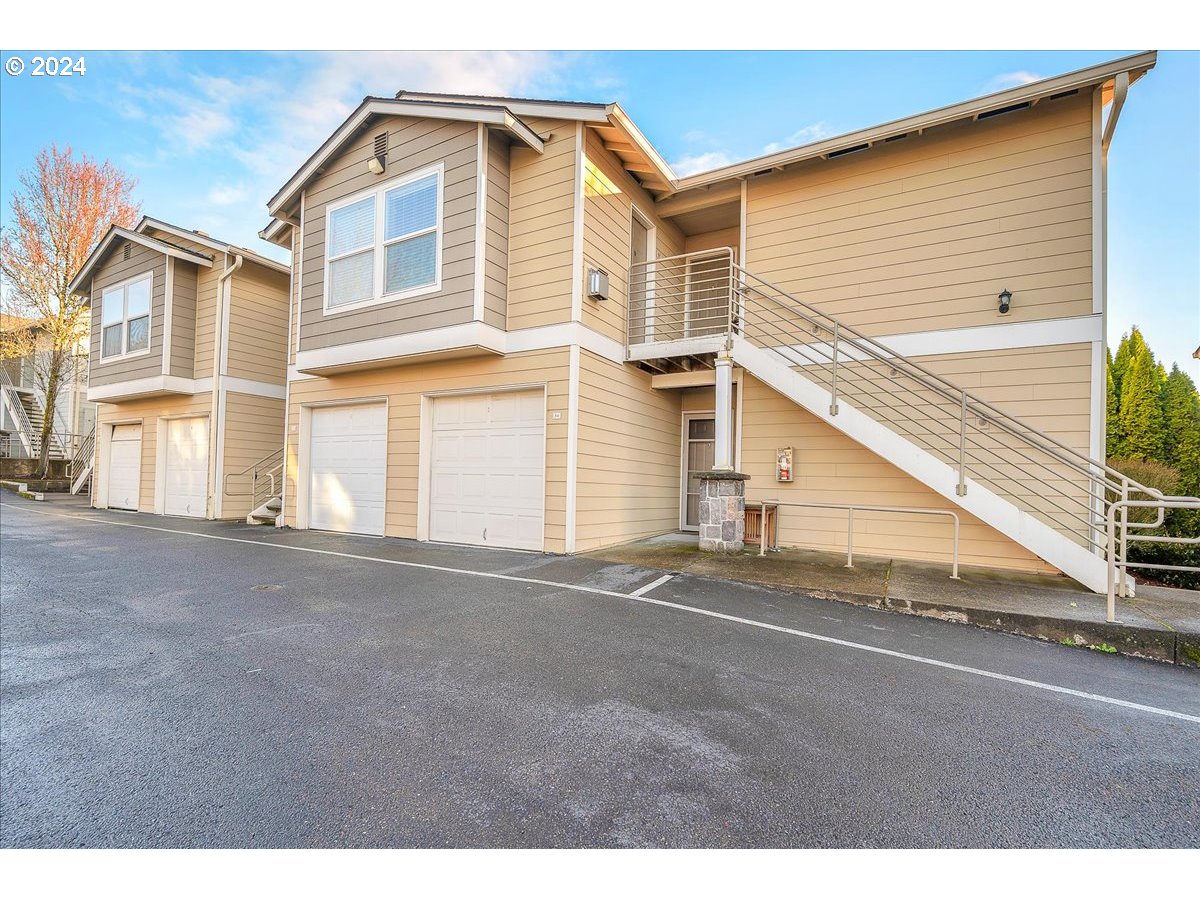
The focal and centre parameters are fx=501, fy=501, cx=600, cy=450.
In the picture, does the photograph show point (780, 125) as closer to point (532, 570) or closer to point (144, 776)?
point (532, 570)

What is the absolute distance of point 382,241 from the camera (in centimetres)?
820

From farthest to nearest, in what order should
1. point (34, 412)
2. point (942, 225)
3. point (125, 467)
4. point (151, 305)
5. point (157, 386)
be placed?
point (34, 412) < point (125, 467) < point (151, 305) < point (157, 386) < point (942, 225)

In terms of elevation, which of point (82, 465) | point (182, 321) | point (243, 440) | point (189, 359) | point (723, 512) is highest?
point (182, 321)

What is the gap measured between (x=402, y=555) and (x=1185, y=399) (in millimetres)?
16707

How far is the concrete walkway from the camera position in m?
3.99

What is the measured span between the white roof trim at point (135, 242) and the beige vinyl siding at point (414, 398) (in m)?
5.31

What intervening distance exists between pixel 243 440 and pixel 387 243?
7.27 meters

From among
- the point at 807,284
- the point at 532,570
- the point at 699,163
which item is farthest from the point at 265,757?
the point at 699,163

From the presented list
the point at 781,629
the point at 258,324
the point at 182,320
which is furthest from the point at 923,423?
the point at 182,320

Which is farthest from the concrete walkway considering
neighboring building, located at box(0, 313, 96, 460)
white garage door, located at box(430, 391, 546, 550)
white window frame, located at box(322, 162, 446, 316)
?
neighboring building, located at box(0, 313, 96, 460)

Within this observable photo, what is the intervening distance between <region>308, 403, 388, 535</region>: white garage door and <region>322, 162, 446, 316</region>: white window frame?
1.85 metres

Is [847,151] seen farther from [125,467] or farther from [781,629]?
[125,467]

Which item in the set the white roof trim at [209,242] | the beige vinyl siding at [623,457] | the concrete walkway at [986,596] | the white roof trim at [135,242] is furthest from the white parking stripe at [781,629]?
the white roof trim at [135,242]

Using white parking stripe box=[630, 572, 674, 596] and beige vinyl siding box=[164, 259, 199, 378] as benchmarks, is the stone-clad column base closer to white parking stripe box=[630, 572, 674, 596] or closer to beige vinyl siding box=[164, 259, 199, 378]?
white parking stripe box=[630, 572, 674, 596]
